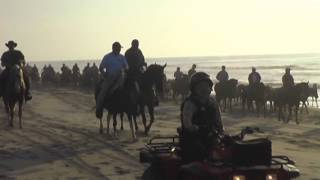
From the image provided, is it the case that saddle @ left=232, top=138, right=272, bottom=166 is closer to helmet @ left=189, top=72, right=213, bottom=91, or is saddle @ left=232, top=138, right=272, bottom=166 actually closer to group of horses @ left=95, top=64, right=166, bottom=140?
helmet @ left=189, top=72, right=213, bottom=91

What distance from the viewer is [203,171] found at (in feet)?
23.0

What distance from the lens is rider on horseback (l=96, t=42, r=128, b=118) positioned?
1587 centimetres

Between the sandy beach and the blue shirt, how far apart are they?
1.82 metres

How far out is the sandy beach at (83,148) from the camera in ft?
37.4

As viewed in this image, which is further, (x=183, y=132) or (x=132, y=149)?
(x=132, y=149)

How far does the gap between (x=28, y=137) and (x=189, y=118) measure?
30.4ft

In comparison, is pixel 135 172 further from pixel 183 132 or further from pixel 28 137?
pixel 28 137

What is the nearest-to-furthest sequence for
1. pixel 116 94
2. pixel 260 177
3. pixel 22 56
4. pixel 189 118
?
pixel 260 177 → pixel 189 118 → pixel 116 94 → pixel 22 56

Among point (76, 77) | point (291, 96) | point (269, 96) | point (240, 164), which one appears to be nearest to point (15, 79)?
point (240, 164)

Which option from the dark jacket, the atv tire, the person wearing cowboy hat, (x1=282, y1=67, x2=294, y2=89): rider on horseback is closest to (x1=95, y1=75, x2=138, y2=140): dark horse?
the person wearing cowboy hat

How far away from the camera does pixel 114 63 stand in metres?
16.0

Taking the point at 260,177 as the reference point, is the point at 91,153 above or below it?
below

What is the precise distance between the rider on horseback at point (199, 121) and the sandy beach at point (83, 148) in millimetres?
3158

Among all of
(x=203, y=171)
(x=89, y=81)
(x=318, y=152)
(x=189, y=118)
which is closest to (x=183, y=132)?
(x=189, y=118)
